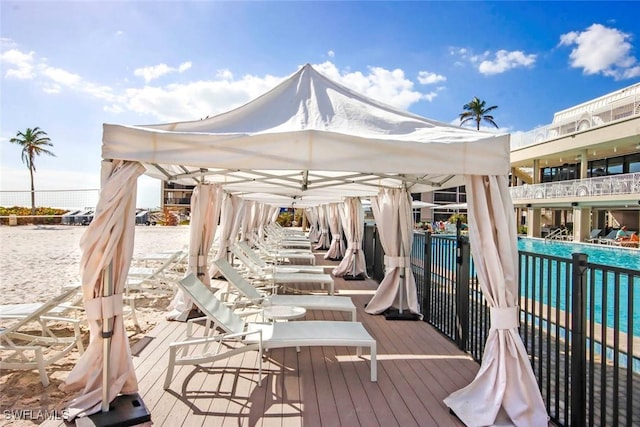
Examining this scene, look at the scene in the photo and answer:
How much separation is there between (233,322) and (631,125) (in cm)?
2244

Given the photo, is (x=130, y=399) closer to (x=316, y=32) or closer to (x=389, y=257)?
(x=389, y=257)

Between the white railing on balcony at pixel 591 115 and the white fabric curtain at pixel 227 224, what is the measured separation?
20378mm

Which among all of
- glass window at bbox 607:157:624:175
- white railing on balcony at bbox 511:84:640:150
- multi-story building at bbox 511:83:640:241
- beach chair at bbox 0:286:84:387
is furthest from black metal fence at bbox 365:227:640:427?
glass window at bbox 607:157:624:175

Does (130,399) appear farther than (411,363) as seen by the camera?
No

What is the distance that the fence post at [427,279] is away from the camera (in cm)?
555

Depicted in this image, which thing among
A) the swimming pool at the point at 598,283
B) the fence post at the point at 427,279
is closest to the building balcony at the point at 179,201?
the swimming pool at the point at 598,283

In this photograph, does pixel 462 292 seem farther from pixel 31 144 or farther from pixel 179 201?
pixel 179 201

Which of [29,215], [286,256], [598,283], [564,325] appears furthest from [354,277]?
[29,215]

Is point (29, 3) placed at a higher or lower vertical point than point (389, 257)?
higher

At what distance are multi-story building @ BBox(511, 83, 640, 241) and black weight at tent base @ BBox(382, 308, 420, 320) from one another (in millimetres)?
18089

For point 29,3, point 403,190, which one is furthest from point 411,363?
point 29,3

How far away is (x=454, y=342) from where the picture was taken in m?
4.68

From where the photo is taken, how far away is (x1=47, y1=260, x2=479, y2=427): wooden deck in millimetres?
2875

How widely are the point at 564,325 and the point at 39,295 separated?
861 centimetres
